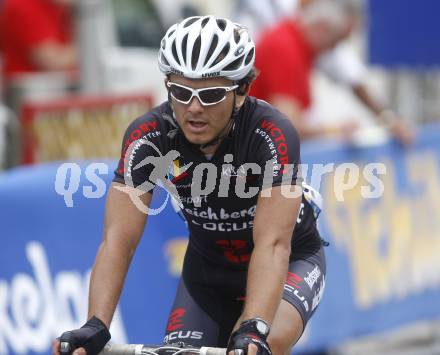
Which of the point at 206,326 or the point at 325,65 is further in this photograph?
the point at 325,65

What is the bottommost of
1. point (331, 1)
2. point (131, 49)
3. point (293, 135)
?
point (293, 135)

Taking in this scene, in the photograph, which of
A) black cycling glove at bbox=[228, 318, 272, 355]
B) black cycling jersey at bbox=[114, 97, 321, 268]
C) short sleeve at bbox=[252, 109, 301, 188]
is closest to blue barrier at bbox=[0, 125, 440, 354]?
black cycling jersey at bbox=[114, 97, 321, 268]

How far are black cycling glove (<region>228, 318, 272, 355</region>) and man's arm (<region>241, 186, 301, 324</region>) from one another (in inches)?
3.9

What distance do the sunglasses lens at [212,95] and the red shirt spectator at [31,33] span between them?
18.3ft

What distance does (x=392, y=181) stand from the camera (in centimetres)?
1035

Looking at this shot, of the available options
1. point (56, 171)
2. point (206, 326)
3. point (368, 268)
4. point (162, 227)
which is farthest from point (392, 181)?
point (206, 326)

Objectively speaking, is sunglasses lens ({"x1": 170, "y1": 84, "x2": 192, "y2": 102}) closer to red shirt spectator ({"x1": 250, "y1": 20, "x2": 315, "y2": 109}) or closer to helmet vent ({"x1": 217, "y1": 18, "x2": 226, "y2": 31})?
helmet vent ({"x1": 217, "y1": 18, "x2": 226, "y2": 31})

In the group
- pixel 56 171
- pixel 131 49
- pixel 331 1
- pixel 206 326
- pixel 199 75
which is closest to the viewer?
pixel 199 75

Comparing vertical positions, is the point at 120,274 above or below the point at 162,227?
below

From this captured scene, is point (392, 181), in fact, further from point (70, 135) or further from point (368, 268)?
point (70, 135)

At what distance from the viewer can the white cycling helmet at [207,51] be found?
5340mm

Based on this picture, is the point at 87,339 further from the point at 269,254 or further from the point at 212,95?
the point at 212,95

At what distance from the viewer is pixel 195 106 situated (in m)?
5.32

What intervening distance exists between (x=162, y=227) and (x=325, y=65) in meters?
2.69
